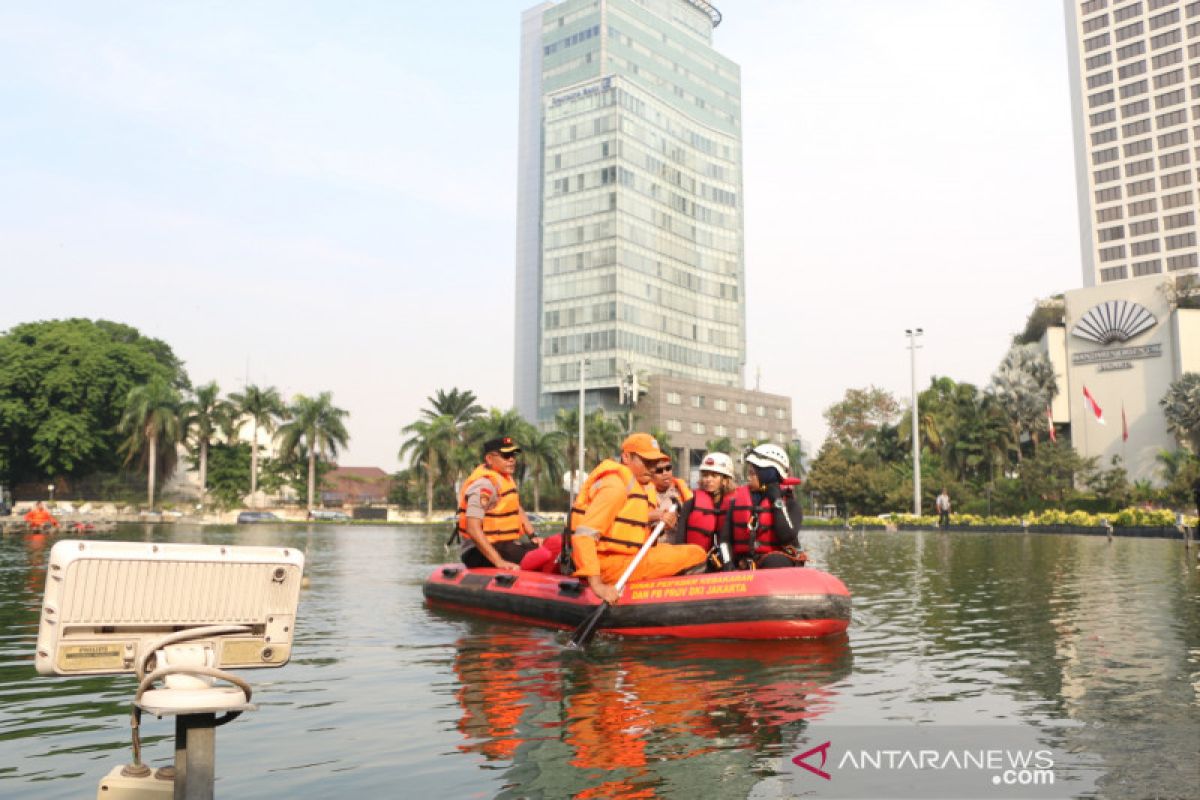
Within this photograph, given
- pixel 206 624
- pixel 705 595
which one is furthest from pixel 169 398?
pixel 206 624

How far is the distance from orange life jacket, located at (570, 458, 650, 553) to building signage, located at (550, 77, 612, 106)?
309 ft

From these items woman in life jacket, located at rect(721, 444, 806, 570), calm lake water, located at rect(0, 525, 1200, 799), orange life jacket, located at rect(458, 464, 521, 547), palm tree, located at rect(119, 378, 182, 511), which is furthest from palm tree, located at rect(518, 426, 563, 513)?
woman in life jacket, located at rect(721, 444, 806, 570)

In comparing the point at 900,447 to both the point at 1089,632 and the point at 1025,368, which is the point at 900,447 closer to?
the point at 1025,368

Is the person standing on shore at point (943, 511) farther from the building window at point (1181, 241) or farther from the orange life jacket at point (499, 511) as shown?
the building window at point (1181, 241)

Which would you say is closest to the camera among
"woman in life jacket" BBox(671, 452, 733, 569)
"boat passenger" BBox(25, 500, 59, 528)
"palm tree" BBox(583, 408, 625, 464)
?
"woman in life jacket" BBox(671, 452, 733, 569)

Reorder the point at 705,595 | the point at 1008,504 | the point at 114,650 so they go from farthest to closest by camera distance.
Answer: the point at 1008,504 < the point at 705,595 < the point at 114,650

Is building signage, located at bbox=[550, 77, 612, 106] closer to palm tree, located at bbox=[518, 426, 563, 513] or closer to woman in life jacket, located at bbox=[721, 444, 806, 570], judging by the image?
palm tree, located at bbox=[518, 426, 563, 513]

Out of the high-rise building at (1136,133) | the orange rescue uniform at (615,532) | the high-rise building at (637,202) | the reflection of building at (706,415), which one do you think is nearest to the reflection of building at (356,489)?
the high-rise building at (637,202)

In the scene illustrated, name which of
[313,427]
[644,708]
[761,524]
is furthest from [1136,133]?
[644,708]

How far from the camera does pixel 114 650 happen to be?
2.99 metres

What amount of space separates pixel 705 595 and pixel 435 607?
198 inches

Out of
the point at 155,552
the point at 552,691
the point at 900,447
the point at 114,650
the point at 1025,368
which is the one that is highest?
the point at 1025,368

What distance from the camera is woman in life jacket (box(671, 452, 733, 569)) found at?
10.6 m

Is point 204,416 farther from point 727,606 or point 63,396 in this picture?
point 727,606
